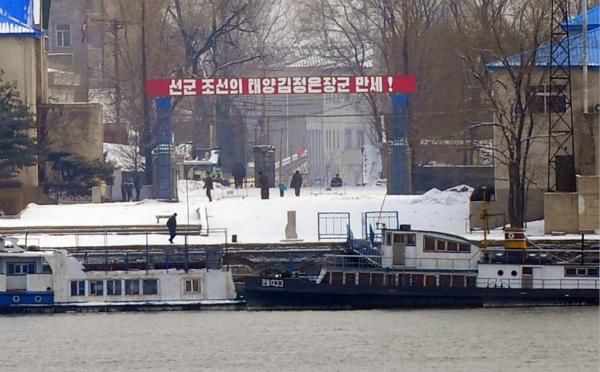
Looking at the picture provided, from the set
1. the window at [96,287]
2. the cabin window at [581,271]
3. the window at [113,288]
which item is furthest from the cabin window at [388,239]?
the window at [96,287]

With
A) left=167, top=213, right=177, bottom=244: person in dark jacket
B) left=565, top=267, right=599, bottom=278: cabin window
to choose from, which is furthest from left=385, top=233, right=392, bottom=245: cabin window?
left=167, top=213, right=177, bottom=244: person in dark jacket

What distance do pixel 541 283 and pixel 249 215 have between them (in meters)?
14.1

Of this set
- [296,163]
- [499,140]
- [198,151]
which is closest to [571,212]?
[499,140]

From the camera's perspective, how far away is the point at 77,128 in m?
91.9

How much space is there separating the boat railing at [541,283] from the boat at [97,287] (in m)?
7.75

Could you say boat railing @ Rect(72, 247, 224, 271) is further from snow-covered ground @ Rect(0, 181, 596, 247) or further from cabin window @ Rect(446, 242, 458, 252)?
cabin window @ Rect(446, 242, 458, 252)

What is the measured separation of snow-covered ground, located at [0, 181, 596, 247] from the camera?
245ft

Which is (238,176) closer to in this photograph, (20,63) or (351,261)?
(20,63)

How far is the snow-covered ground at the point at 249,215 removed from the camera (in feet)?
245

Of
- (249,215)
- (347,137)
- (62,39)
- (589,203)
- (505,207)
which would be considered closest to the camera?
(589,203)

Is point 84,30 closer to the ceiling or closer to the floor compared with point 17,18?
closer to the ceiling

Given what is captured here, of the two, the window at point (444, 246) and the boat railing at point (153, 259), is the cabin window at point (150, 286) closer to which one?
the boat railing at point (153, 259)

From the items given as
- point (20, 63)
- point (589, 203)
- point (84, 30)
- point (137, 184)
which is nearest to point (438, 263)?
point (589, 203)

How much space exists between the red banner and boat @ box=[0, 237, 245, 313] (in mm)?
16909
